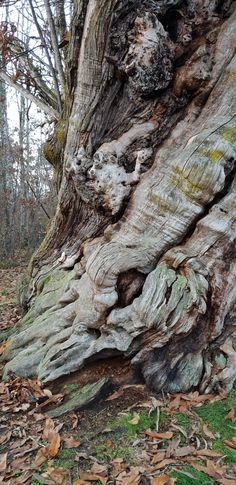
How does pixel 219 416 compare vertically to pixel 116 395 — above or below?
below

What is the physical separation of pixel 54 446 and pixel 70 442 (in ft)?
0.40

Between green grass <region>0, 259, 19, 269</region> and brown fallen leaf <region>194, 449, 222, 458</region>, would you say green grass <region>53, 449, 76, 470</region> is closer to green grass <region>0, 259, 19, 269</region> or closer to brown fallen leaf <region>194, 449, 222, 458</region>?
brown fallen leaf <region>194, 449, 222, 458</region>

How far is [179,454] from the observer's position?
281 cm

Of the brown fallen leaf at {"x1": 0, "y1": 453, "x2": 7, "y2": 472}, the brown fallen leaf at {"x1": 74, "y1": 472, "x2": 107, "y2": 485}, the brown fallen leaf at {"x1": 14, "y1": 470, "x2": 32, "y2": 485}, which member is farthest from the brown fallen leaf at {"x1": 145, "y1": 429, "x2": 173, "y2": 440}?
the brown fallen leaf at {"x1": 0, "y1": 453, "x2": 7, "y2": 472}

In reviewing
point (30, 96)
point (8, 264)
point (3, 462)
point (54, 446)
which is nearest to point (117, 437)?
point (54, 446)

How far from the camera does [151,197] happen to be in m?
3.83

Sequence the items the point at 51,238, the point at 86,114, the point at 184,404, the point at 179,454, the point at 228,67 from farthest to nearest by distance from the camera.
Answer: the point at 51,238 → the point at 86,114 → the point at 228,67 → the point at 184,404 → the point at 179,454

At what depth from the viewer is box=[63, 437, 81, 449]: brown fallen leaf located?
2.87 m

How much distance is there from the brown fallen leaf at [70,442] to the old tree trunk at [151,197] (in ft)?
1.99

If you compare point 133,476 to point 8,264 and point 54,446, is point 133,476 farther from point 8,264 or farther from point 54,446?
point 8,264

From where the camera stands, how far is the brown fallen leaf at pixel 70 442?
2.87 metres

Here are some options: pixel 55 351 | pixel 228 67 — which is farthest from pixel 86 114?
pixel 55 351

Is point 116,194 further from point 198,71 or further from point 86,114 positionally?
point 198,71

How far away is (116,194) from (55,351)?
1.60 meters
